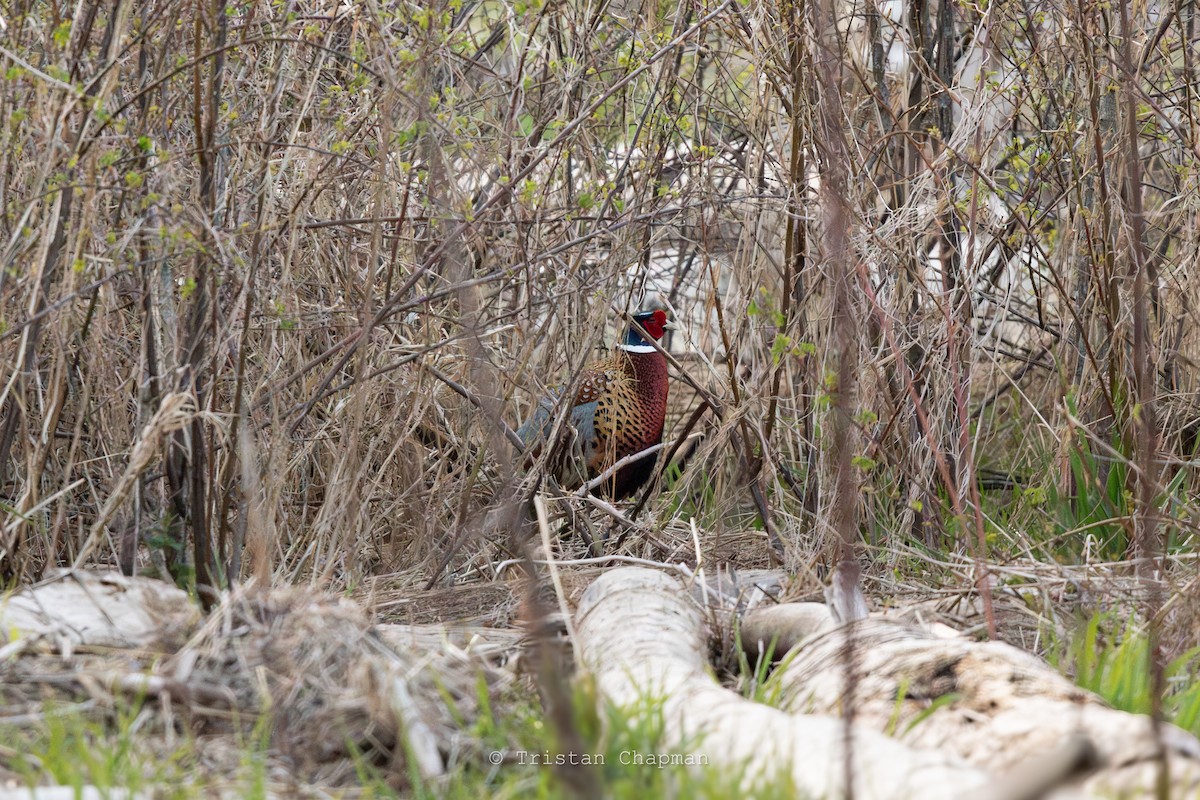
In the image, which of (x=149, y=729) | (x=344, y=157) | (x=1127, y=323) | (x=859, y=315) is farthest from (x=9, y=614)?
(x=1127, y=323)

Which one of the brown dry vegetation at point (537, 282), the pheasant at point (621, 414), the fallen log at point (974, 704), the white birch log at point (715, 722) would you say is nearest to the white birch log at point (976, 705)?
the fallen log at point (974, 704)

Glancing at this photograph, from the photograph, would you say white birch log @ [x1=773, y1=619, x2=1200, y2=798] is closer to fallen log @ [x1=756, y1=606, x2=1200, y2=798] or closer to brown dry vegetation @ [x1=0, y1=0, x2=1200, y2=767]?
fallen log @ [x1=756, y1=606, x2=1200, y2=798]

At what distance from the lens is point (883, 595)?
3256mm

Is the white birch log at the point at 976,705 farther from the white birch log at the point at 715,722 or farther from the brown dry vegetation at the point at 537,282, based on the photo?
the brown dry vegetation at the point at 537,282

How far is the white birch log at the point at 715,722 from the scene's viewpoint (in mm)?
1619

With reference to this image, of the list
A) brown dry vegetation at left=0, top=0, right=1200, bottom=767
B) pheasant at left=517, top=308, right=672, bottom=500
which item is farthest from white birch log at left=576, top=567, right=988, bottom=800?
pheasant at left=517, top=308, right=672, bottom=500

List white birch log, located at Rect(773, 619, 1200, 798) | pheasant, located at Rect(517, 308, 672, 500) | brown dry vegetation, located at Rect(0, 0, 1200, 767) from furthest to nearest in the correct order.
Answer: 1. pheasant, located at Rect(517, 308, 672, 500)
2. brown dry vegetation, located at Rect(0, 0, 1200, 767)
3. white birch log, located at Rect(773, 619, 1200, 798)

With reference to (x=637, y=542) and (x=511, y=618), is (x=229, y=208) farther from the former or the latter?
(x=637, y=542)

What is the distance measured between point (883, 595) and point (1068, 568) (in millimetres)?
500

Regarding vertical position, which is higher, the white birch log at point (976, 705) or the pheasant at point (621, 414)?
the pheasant at point (621, 414)

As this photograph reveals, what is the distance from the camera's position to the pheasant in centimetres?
452

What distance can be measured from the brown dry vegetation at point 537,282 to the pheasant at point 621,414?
0.17 meters

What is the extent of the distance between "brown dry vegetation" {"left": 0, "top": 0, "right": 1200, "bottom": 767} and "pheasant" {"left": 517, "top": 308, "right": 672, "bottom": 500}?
174 millimetres

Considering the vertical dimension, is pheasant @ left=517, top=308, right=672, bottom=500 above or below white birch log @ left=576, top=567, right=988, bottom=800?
above
